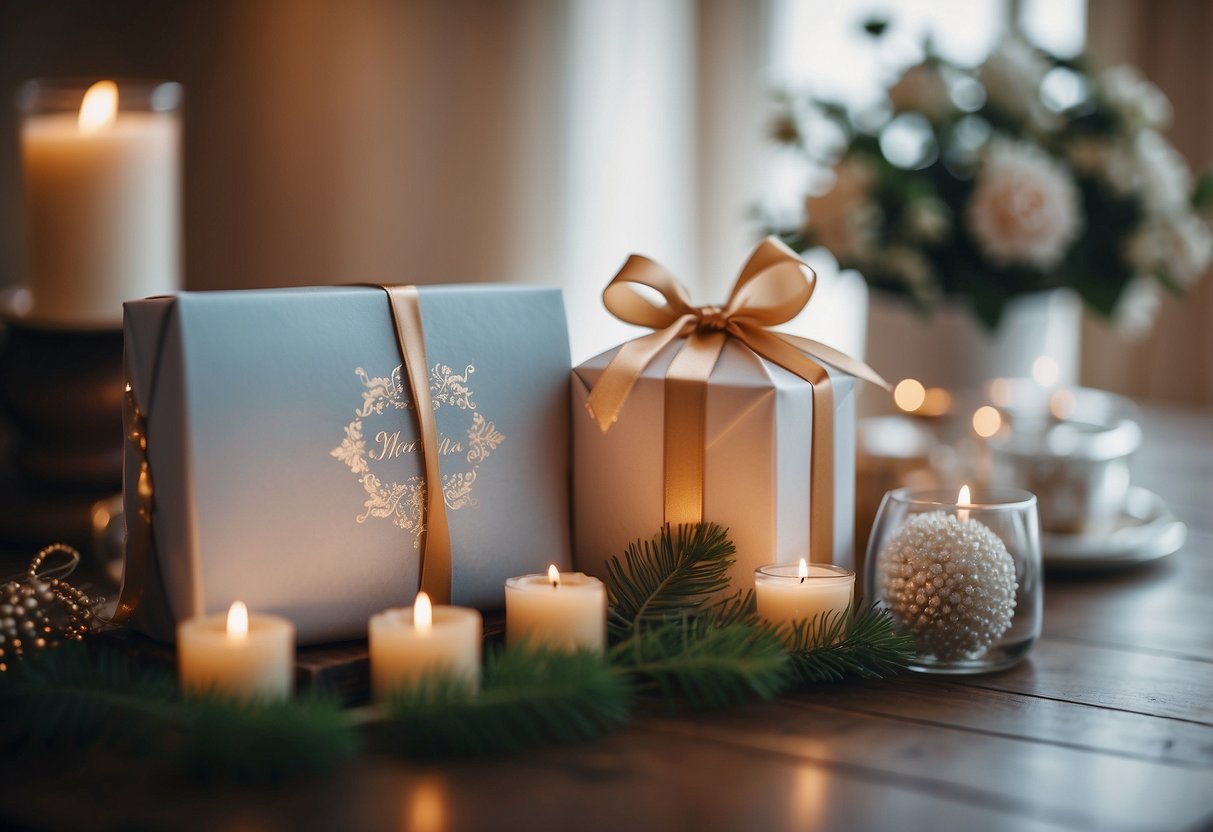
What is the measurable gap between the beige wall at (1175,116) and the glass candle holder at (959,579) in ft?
8.58

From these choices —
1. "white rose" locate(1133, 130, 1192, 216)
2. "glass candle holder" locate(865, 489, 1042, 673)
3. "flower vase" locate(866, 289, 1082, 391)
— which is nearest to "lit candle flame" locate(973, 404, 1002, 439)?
"flower vase" locate(866, 289, 1082, 391)

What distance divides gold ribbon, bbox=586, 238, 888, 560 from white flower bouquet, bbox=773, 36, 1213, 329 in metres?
0.65

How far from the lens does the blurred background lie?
6.71 ft

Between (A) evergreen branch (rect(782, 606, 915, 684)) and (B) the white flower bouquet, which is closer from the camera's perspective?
(A) evergreen branch (rect(782, 606, 915, 684))

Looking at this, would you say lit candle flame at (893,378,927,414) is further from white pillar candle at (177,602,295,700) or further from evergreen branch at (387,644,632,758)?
white pillar candle at (177,602,295,700)

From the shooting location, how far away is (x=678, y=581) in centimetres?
87

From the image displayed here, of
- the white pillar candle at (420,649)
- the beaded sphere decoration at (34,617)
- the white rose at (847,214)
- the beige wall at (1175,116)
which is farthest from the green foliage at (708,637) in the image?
the beige wall at (1175,116)

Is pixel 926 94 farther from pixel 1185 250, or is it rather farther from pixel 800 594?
pixel 800 594

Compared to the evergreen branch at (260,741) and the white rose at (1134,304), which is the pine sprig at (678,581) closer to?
the evergreen branch at (260,741)

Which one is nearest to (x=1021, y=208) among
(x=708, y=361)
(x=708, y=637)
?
(x=708, y=361)

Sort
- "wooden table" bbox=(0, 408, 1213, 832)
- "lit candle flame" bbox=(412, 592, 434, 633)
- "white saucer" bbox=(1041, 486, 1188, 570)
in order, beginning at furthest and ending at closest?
1. "white saucer" bbox=(1041, 486, 1188, 570)
2. "lit candle flame" bbox=(412, 592, 434, 633)
3. "wooden table" bbox=(0, 408, 1213, 832)

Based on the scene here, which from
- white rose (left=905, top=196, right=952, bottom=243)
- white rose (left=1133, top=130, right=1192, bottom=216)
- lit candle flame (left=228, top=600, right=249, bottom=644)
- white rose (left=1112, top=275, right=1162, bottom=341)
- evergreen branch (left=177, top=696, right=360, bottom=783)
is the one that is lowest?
evergreen branch (left=177, top=696, right=360, bottom=783)

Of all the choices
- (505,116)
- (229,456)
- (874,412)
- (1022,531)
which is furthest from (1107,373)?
(229,456)

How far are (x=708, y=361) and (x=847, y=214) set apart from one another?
72 centimetres
